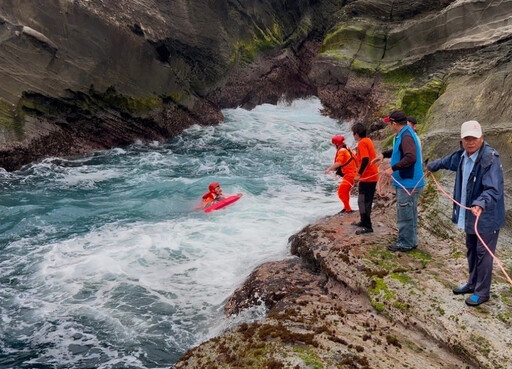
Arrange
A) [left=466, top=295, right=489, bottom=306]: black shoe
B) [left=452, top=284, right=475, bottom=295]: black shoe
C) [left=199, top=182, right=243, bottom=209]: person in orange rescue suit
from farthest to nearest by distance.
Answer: [left=199, top=182, right=243, bottom=209]: person in orange rescue suit
[left=452, top=284, right=475, bottom=295]: black shoe
[left=466, top=295, right=489, bottom=306]: black shoe

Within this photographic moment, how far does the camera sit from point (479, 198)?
17.5ft

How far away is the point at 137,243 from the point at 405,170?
20.4 ft

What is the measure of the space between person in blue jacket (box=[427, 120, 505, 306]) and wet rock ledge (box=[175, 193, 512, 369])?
0.51 meters

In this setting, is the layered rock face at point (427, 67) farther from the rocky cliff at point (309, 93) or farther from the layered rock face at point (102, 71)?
the layered rock face at point (102, 71)

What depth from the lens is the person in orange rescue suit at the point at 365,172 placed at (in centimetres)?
831

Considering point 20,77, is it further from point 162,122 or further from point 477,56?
point 477,56

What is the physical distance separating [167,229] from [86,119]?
29.1ft

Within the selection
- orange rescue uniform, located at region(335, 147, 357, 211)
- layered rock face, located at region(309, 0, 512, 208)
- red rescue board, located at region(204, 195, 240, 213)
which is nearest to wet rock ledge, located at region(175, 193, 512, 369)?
orange rescue uniform, located at region(335, 147, 357, 211)

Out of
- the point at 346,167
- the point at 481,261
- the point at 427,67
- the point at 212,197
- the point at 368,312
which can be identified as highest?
the point at 427,67

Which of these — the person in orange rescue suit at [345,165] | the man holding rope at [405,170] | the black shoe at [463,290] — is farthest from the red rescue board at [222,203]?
the black shoe at [463,290]

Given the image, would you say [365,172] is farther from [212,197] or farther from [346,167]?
[212,197]

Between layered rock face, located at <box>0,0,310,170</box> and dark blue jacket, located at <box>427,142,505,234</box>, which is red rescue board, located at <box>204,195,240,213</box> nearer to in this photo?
layered rock face, located at <box>0,0,310,170</box>

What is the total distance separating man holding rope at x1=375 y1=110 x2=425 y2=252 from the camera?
690 cm

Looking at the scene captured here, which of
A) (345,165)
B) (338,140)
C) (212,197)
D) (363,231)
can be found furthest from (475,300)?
(212,197)
